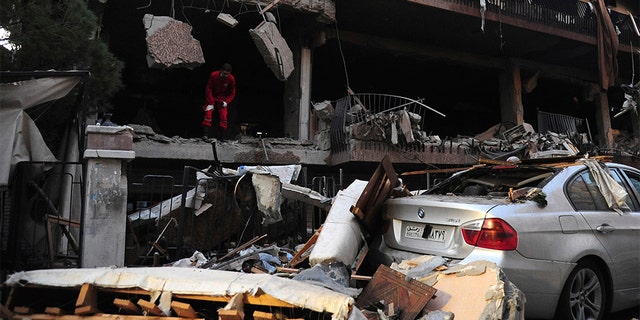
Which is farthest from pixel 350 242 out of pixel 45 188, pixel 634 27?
pixel 634 27

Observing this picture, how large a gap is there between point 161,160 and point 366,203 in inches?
254

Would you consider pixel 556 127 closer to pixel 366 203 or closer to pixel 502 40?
pixel 502 40

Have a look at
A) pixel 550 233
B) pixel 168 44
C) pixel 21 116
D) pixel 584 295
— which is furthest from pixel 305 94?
pixel 584 295

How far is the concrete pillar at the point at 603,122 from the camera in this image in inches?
623

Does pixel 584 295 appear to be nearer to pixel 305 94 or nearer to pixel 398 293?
pixel 398 293

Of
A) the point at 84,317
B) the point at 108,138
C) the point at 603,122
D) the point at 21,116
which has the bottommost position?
the point at 84,317

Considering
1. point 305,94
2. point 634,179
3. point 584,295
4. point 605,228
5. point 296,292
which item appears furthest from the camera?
point 305,94

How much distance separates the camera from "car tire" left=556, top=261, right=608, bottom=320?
398 cm

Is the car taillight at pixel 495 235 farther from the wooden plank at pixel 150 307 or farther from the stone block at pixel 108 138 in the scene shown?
the stone block at pixel 108 138

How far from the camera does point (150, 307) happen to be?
344cm

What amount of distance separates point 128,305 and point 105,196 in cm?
190

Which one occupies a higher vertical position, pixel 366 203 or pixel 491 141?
pixel 491 141

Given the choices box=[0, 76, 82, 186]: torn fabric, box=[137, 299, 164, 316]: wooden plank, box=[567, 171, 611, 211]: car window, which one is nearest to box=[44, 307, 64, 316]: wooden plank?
box=[137, 299, 164, 316]: wooden plank

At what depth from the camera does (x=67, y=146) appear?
6688 mm
